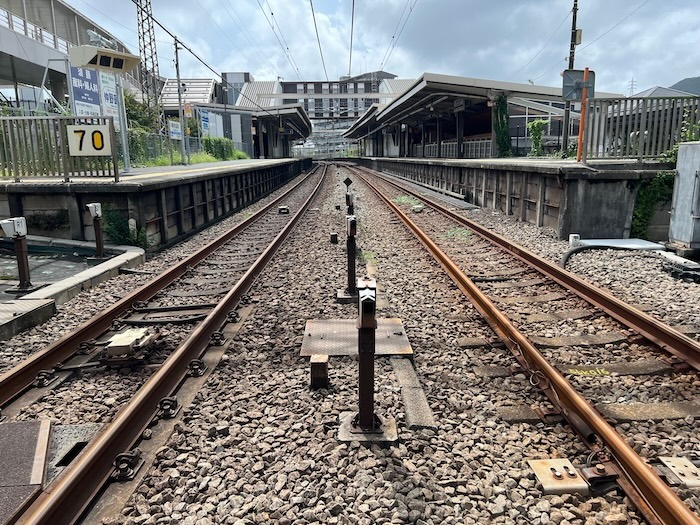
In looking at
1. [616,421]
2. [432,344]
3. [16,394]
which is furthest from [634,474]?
[16,394]

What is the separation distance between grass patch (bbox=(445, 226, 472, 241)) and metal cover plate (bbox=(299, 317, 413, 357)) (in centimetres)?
561

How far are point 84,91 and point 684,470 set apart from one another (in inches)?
783

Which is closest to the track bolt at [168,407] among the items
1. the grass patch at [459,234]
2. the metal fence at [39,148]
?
the metal fence at [39,148]

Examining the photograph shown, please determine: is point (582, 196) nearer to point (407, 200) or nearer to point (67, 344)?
point (67, 344)

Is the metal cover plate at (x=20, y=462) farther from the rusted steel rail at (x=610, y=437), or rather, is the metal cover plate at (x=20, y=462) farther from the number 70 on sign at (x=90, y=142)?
the number 70 on sign at (x=90, y=142)

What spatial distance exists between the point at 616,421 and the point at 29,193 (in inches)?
401

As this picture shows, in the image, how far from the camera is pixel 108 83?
1781 cm

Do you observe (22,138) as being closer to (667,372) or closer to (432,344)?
(432,344)

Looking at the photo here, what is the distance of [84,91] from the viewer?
1795 centimetres

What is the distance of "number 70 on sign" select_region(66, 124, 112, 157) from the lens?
31.5 feet

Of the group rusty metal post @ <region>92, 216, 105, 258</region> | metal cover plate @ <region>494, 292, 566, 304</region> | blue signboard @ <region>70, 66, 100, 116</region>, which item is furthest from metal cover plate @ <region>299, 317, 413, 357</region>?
blue signboard @ <region>70, 66, 100, 116</region>

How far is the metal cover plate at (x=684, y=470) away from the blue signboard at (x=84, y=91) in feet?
Answer: 60.6

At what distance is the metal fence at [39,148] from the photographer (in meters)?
9.87

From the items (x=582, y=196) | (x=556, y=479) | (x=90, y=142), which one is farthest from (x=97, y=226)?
(x=582, y=196)
